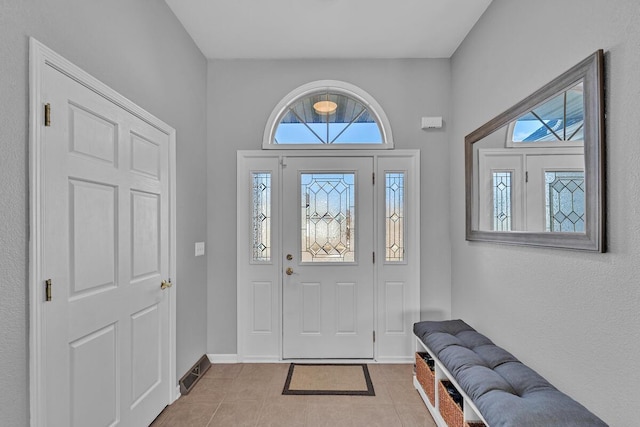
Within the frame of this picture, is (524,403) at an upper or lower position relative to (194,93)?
lower

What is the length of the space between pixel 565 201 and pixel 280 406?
2.18 meters

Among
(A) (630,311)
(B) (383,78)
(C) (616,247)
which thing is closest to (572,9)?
(C) (616,247)

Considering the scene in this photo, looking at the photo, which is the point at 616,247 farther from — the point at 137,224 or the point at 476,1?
the point at 137,224

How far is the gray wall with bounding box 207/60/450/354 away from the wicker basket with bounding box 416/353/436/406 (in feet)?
2.13

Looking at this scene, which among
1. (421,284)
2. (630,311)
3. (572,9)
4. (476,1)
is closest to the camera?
(630,311)

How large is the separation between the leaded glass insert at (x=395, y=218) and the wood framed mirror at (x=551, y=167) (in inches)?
32.5

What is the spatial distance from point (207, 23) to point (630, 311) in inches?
121

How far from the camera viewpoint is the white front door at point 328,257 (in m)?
3.19

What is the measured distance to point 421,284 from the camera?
3.20 metres

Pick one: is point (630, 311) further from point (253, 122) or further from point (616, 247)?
point (253, 122)

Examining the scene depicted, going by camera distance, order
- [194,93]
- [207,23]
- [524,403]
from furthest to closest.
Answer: [194,93], [207,23], [524,403]

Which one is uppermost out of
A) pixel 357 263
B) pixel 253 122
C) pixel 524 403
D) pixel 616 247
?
pixel 253 122

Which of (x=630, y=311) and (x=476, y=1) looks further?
(x=476, y=1)

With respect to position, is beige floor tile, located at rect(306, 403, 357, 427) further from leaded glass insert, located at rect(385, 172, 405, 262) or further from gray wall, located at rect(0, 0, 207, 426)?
leaded glass insert, located at rect(385, 172, 405, 262)
